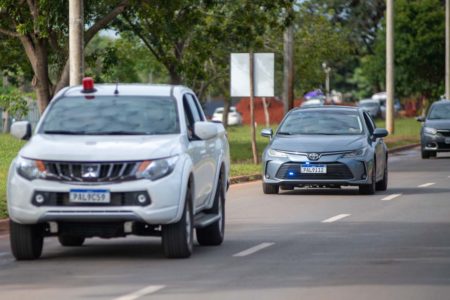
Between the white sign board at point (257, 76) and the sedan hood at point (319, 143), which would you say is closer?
the sedan hood at point (319, 143)

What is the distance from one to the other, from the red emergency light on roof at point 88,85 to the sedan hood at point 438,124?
88.1ft

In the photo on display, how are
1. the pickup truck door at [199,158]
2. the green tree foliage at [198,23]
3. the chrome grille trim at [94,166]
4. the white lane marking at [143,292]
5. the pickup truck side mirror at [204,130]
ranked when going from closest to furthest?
the white lane marking at [143,292], the chrome grille trim at [94,166], the pickup truck door at [199,158], the pickup truck side mirror at [204,130], the green tree foliage at [198,23]

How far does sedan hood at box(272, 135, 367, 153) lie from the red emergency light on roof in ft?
31.7

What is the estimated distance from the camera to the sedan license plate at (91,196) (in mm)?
13750

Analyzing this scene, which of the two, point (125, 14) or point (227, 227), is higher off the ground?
point (125, 14)

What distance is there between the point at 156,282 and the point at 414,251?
3.95m

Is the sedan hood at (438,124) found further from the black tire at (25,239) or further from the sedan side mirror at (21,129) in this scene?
the black tire at (25,239)

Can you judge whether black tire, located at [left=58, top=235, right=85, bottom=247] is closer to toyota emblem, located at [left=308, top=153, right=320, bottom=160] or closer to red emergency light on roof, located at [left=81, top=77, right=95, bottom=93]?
red emergency light on roof, located at [left=81, top=77, right=95, bottom=93]

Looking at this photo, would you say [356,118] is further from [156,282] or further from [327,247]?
[156,282]

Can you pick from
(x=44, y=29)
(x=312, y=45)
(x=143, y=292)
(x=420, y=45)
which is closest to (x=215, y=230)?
(x=143, y=292)

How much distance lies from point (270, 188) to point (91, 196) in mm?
12094

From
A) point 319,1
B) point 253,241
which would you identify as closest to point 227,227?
point 253,241

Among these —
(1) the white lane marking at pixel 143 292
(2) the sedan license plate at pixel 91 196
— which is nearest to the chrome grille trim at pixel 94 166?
(2) the sedan license plate at pixel 91 196

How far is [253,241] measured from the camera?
1670 centimetres
